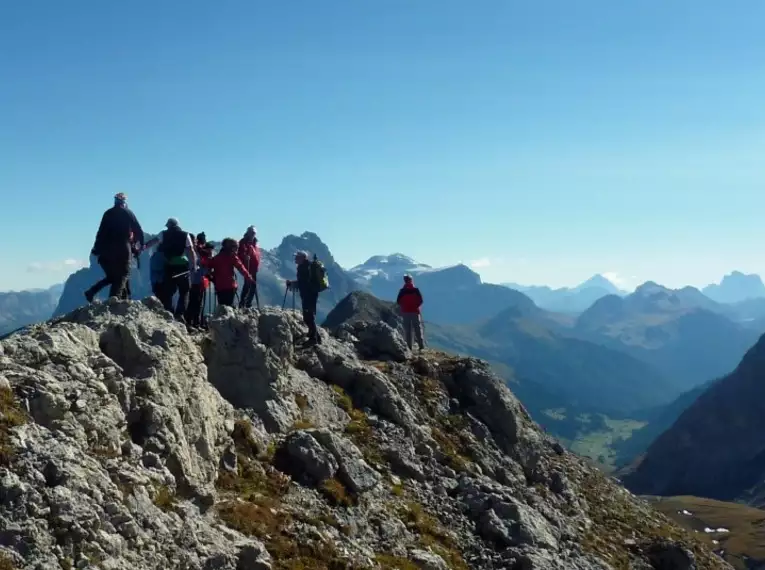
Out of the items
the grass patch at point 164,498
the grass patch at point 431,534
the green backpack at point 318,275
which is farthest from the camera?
the green backpack at point 318,275

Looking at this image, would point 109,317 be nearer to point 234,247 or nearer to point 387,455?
point 234,247

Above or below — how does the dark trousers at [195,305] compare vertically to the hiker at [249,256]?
below

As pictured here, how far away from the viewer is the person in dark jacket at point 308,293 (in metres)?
33.6

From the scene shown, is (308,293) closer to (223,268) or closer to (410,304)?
(223,268)

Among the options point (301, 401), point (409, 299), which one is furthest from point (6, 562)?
point (409, 299)

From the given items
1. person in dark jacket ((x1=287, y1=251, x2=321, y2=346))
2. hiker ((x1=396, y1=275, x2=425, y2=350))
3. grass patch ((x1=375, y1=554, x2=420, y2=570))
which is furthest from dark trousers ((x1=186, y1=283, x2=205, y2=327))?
hiker ((x1=396, y1=275, x2=425, y2=350))

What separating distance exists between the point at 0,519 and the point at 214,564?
497 centimetres

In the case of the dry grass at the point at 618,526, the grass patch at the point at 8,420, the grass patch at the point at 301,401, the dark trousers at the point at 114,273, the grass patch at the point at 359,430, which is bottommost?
the dry grass at the point at 618,526

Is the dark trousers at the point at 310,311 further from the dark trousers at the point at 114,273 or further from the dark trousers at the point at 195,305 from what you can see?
the dark trousers at the point at 114,273

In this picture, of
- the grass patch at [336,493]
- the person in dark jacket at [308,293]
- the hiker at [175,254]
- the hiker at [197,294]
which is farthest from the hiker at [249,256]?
the grass patch at [336,493]

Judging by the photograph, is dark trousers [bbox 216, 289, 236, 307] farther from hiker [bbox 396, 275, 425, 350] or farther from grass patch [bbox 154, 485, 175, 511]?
hiker [bbox 396, 275, 425, 350]

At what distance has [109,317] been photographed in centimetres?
2161

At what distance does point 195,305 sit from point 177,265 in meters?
1.86

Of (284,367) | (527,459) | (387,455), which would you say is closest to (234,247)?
(284,367)
